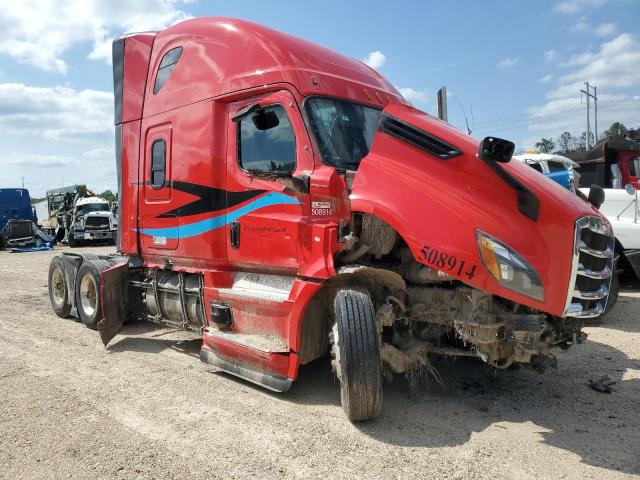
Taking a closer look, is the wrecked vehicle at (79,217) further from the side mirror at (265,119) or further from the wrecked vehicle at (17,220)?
the side mirror at (265,119)

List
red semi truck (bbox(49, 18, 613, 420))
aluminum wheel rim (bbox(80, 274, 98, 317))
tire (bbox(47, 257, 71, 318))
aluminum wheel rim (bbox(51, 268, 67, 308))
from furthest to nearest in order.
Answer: aluminum wheel rim (bbox(51, 268, 67, 308)) < tire (bbox(47, 257, 71, 318)) < aluminum wheel rim (bbox(80, 274, 98, 317)) < red semi truck (bbox(49, 18, 613, 420))

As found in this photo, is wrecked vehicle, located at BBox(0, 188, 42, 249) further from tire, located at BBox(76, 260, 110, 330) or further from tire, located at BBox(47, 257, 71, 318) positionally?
tire, located at BBox(76, 260, 110, 330)

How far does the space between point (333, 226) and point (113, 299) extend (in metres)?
3.89

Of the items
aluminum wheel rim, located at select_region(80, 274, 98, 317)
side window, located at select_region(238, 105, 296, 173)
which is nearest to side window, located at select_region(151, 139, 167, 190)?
side window, located at select_region(238, 105, 296, 173)

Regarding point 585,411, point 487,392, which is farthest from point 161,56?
point 585,411

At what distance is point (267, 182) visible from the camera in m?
4.82

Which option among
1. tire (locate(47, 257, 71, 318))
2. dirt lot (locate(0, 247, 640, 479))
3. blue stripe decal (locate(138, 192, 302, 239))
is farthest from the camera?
tire (locate(47, 257, 71, 318))

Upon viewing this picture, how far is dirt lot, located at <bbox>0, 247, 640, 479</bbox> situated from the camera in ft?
11.0

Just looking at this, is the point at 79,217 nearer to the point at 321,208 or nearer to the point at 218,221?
the point at 218,221

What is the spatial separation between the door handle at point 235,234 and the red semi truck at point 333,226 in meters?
0.02

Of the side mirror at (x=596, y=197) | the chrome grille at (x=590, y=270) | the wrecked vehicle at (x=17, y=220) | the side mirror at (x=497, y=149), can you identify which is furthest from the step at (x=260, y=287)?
the wrecked vehicle at (x=17, y=220)

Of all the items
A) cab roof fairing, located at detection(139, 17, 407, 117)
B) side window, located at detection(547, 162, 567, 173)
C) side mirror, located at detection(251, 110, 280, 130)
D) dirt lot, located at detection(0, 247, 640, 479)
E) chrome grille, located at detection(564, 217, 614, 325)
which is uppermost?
cab roof fairing, located at detection(139, 17, 407, 117)

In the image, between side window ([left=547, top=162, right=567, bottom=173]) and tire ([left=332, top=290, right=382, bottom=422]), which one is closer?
tire ([left=332, top=290, right=382, bottom=422])

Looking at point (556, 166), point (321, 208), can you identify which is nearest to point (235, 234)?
point (321, 208)
